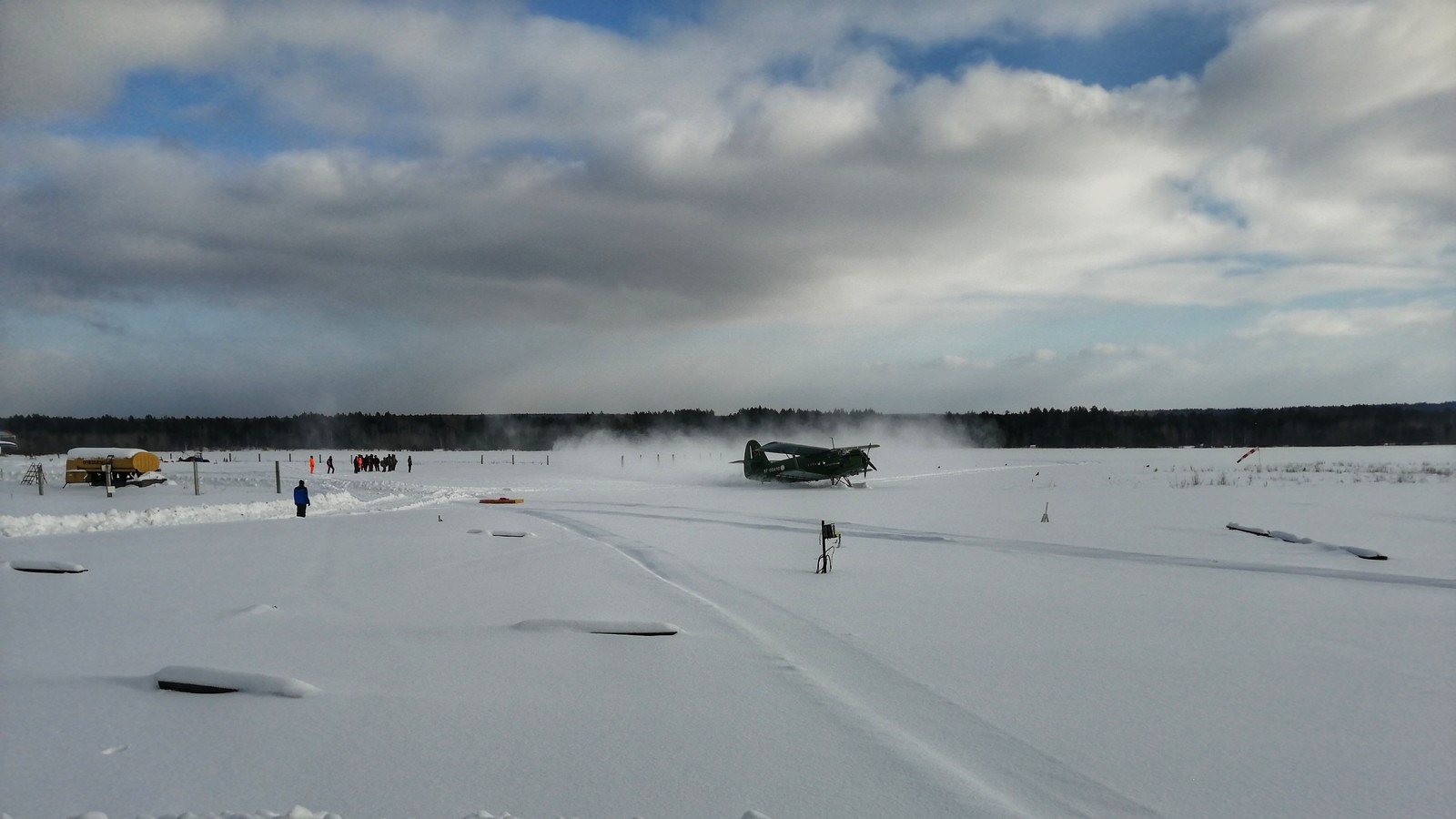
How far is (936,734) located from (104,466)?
4357 cm

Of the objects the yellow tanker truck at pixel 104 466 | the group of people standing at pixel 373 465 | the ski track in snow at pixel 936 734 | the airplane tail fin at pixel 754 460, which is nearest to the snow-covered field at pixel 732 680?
the ski track in snow at pixel 936 734

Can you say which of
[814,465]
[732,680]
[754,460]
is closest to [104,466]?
[754,460]

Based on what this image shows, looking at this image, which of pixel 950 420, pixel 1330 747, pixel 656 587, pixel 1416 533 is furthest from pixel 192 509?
pixel 950 420

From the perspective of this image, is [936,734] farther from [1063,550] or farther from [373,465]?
[373,465]

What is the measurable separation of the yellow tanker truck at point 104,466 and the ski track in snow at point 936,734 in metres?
39.0

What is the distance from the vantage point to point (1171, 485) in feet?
97.9

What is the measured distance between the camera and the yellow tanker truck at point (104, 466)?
35250 millimetres

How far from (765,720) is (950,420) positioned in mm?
174243

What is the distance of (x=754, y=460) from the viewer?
36.8 m

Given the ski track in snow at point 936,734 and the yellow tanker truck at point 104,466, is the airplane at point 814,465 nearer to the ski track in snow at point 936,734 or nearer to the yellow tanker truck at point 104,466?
the ski track in snow at point 936,734

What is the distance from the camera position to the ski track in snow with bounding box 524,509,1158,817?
3959 mm

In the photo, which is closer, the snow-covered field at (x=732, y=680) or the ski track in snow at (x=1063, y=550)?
the snow-covered field at (x=732, y=680)

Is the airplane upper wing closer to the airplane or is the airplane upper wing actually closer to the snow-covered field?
the airplane

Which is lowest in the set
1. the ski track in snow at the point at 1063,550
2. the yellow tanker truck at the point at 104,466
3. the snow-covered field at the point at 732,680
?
the ski track in snow at the point at 1063,550
